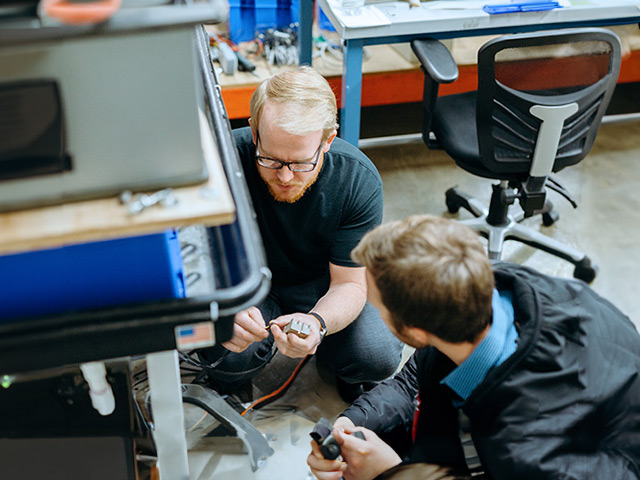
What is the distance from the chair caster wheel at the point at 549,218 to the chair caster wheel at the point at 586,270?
0.33m

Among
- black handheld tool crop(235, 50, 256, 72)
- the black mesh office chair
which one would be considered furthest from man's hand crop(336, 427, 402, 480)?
black handheld tool crop(235, 50, 256, 72)

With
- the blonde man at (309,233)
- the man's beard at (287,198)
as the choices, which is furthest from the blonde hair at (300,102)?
the man's beard at (287,198)

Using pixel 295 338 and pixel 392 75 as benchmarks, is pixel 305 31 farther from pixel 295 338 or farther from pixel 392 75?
pixel 295 338

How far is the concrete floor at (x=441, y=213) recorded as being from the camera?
66.3 inches

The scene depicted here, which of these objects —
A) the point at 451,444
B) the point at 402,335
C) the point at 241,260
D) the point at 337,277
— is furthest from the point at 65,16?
the point at 337,277

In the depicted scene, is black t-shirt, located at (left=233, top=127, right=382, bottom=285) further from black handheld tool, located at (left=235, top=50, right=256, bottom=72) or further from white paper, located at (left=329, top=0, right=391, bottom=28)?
black handheld tool, located at (left=235, top=50, right=256, bottom=72)

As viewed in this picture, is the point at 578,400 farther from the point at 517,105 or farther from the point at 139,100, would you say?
the point at 517,105

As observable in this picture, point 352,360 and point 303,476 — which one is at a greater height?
point 352,360

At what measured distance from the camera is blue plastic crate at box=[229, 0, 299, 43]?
2711mm

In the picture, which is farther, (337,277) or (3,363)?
(337,277)

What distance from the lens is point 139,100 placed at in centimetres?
70

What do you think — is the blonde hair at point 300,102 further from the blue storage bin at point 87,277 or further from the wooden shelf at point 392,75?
the wooden shelf at point 392,75

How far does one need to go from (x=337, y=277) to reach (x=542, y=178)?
2.60 ft

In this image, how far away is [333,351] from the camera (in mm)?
1783
